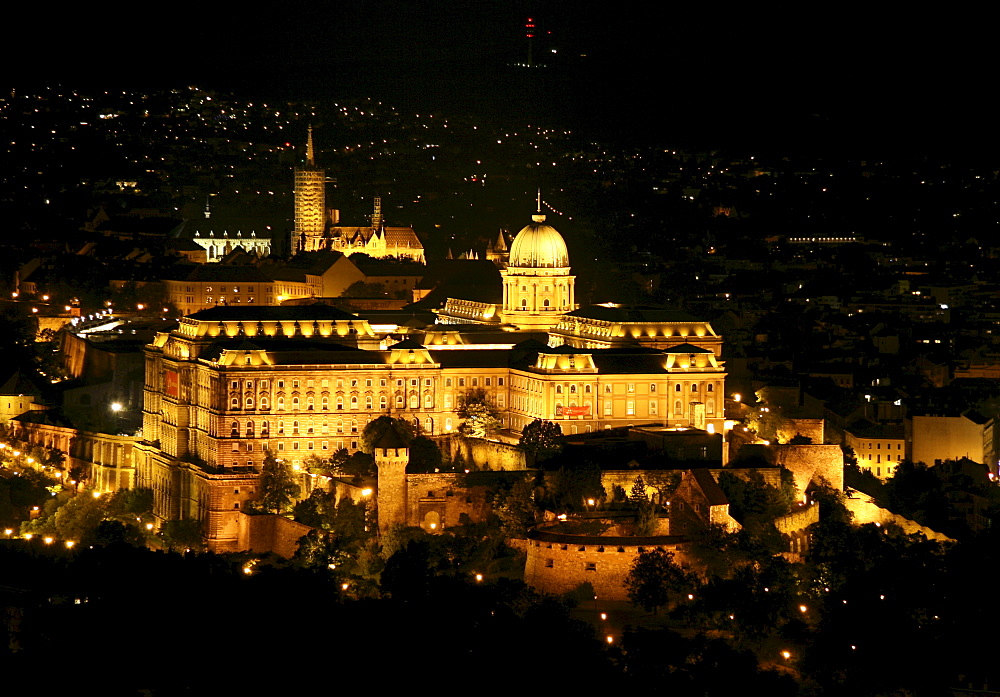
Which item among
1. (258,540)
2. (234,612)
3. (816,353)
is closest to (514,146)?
(816,353)

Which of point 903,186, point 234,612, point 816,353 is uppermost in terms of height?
point 903,186

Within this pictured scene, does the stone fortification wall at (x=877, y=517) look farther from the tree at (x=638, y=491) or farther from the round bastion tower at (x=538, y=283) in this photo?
the round bastion tower at (x=538, y=283)

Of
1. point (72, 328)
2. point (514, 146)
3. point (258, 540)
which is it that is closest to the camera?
point (258, 540)

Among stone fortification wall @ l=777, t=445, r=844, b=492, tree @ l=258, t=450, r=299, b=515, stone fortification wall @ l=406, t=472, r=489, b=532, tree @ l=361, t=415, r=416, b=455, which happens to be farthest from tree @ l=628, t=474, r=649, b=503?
tree @ l=258, t=450, r=299, b=515

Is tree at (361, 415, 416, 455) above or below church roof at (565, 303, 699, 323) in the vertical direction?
below

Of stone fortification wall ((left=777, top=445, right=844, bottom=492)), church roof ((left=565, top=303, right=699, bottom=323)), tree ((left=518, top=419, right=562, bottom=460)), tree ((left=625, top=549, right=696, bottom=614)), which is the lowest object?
tree ((left=625, top=549, right=696, bottom=614))

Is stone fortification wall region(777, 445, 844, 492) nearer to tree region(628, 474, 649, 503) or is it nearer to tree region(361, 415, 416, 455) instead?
tree region(628, 474, 649, 503)

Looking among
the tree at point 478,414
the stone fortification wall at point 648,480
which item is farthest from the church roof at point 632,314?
the stone fortification wall at point 648,480

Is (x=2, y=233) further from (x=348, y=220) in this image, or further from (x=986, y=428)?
(x=986, y=428)
